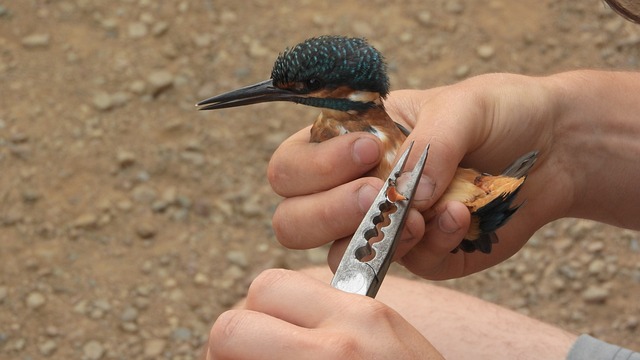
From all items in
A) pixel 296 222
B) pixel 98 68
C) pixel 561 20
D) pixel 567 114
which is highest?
pixel 567 114

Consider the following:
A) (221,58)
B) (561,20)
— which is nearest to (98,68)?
(221,58)

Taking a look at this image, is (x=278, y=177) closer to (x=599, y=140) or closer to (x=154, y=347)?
(x=599, y=140)

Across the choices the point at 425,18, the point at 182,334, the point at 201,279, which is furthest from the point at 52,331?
the point at 425,18

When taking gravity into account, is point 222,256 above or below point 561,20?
below

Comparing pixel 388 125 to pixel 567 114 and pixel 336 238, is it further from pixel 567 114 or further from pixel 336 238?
pixel 567 114

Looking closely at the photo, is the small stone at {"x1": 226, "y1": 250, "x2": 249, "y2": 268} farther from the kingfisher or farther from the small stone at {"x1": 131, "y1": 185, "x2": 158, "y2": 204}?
the kingfisher

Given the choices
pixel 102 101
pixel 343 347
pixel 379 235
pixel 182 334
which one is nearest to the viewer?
pixel 343 347

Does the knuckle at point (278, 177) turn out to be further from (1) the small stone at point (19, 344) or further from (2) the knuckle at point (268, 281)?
(1) the small stone at point (19, 344)

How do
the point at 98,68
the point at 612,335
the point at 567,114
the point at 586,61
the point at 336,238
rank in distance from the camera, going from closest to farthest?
1. the point at 336,238
2. the point at 567,114
3. the point at 612,335
4. the point at 98,68
5. the point at 586,61
